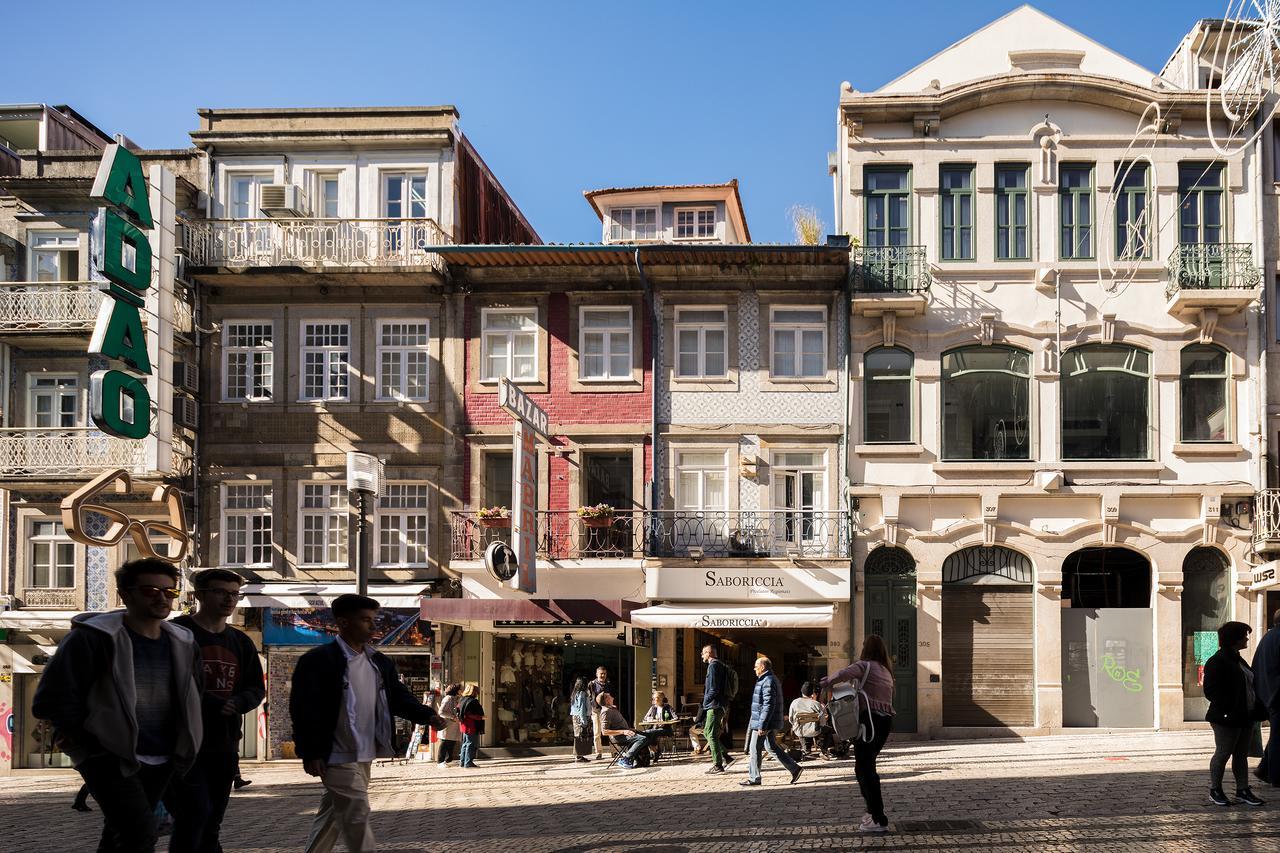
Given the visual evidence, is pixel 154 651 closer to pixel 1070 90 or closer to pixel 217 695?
pixel 217 695

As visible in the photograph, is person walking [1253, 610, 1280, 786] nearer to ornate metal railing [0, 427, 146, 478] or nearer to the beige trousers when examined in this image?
the beige trousers

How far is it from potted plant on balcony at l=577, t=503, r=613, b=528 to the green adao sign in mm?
7603

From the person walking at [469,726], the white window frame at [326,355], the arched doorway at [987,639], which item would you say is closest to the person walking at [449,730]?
the person walking at [469,726]

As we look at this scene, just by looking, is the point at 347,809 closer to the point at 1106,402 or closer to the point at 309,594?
the point at 309,594

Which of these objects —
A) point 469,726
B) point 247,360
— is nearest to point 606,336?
point 247,360

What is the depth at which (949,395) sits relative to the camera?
2619cm

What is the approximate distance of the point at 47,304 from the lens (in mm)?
26719

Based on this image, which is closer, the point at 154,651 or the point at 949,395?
the point at 154,651

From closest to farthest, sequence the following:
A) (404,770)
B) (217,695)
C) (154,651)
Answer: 1. (154,651)
2. (217,695)
3. (404,770)

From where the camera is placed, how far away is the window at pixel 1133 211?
85.0ft

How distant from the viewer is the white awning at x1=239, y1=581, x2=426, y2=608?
85.3 ft

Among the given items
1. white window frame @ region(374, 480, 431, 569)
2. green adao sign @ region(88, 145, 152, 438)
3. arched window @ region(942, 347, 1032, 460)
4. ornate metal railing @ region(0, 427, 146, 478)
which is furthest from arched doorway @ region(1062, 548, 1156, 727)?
ornate metal railing @ region(0, 427, 146, 478)

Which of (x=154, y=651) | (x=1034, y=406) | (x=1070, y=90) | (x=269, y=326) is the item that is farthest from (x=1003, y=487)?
(x=154, y=651)

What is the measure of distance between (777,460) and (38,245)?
1432cm
